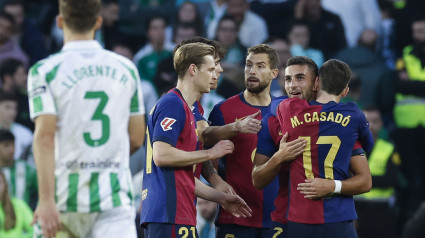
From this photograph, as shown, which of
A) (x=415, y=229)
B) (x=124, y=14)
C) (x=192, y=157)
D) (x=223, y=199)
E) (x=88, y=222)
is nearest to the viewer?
(x=88, y=222)

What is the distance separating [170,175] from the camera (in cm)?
634

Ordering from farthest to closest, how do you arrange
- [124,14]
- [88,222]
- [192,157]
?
[124,14]
[192,157]
[88,222]

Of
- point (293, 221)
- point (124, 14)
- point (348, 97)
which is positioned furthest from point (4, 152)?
point (293, 221)

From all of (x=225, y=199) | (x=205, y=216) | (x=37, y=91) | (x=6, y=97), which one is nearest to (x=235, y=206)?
(x=225, y=199)

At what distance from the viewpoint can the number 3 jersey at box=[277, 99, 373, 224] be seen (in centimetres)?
638

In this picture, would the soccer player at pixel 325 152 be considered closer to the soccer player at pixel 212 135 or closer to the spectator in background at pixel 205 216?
the soccer player at pixel 212 135

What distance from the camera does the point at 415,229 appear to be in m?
10.9

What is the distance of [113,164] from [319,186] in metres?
1.81

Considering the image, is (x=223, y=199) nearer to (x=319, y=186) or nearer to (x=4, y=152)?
(x=319, y=186)

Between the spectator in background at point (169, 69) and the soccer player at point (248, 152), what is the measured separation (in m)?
5.22

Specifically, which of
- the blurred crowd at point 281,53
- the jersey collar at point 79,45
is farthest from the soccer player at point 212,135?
the blurred crowd at point 281,53

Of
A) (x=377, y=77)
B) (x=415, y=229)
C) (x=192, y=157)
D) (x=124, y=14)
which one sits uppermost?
(x=124, y=14)

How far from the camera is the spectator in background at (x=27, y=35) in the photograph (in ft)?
44.5

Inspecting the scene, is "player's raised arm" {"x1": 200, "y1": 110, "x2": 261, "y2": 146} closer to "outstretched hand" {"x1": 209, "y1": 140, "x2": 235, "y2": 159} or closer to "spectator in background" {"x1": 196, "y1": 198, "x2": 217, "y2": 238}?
"outstretched hand" {"x1": 209, "y1": 140, "x2": 235, "y2": 159}
